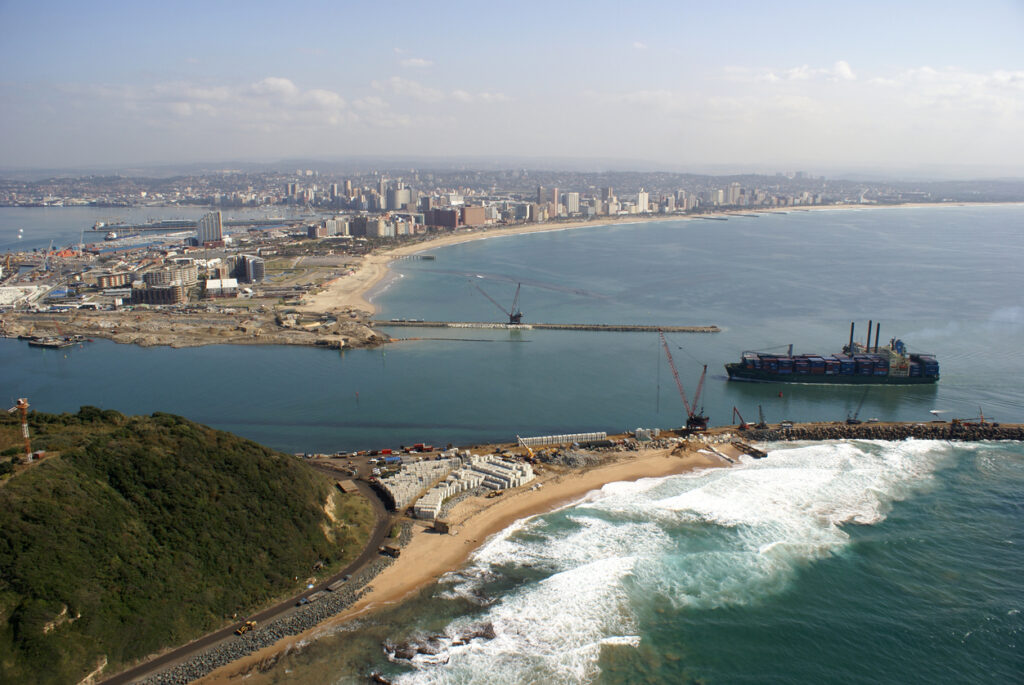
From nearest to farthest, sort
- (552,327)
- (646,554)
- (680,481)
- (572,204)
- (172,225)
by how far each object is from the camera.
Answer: (646,554) < (680,481) < (552,327) < (172,225) < (572,204)

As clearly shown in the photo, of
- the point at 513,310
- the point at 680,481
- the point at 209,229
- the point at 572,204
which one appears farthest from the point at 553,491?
the point at 572,204

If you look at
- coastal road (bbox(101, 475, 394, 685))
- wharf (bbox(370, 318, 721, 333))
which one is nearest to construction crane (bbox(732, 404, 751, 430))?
wharf (bbox(370, 318, 721, 333))

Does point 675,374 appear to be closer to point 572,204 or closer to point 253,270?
point 253,270

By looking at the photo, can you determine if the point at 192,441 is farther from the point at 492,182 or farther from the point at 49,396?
the point at 492,182

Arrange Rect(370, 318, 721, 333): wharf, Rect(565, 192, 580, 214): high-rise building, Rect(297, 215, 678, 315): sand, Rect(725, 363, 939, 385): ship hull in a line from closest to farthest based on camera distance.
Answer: Rect(725, 363, 939, 385): ship hull, Rect(370, 318, 721, 333): wharf, Rect(297, 215, 678, 315): sand, Rect(565, 192, 580, 214): high-rise building

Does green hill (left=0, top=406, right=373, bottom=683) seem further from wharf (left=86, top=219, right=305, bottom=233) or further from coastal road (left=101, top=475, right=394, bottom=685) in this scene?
wharf (left=86, top=219, right=305, bottom=233)

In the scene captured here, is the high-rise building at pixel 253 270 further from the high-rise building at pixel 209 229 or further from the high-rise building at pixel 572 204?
the high-rise building at pixel 572 204
